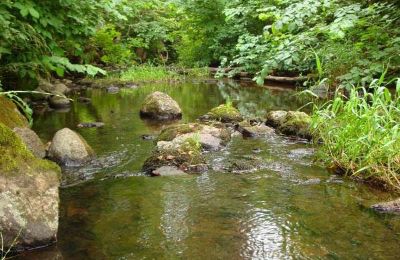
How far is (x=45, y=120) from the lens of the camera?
970 cm

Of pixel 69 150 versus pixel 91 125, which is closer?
pixel 69 150

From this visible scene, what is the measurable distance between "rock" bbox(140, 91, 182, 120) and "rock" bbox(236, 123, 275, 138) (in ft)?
6.81

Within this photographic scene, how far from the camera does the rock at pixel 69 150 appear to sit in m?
6.26

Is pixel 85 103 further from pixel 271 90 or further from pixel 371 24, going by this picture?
pixel 371 24

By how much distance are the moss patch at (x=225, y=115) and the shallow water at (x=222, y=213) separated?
7.13 ft

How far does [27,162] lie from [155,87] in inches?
500

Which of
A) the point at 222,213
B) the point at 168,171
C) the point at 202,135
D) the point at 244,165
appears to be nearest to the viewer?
the point at 222,213

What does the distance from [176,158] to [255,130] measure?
2.60m

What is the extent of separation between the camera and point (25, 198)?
12.3 feet

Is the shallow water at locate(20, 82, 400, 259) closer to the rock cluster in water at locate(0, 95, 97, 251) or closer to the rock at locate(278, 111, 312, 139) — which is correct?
the rock cluster in water at locate(0, 95, 97, 251)

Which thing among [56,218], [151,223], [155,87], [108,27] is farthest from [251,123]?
[108,27]

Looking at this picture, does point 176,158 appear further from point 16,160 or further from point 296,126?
point 296,126

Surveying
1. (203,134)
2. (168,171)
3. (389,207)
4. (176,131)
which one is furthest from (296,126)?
(389,207)

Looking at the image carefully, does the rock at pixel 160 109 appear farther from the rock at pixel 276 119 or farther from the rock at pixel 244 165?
the rock at pixel 244 165
